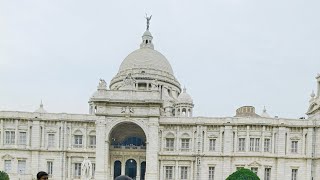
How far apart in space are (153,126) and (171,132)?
3.05 metres

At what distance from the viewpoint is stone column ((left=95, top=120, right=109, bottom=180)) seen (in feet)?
179

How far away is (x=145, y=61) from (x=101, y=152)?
24.3 metres

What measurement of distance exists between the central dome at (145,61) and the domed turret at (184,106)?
7183mm

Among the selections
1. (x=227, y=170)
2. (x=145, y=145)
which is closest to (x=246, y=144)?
(x=227, y=170)

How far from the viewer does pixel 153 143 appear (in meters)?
55.2

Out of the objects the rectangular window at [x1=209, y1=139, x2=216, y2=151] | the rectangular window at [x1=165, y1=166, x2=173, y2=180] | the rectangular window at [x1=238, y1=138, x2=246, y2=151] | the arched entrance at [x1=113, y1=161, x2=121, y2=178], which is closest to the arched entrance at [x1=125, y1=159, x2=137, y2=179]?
the arched entrance at [x1=113, y1=161, x2=121, y2=178]

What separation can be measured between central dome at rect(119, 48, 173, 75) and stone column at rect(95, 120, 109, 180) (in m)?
21.6

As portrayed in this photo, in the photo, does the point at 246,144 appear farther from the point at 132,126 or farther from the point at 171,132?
the point at 132,126

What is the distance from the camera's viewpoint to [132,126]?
58.7 metres

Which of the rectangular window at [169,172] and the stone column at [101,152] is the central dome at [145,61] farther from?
the rectangular window at [169,172]

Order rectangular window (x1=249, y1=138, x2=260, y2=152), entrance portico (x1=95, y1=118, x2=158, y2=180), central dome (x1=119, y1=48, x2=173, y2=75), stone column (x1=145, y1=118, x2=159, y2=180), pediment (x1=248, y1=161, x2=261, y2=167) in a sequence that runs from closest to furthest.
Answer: entrance portico (x1=95, y1=118, x2=158, y2=180) → stone column (x1=145, y1=118, x2=159, y2=180) → pediment (x1=248, y1=161, x2=261, y2=167) → rectangular window (x1=249, y1=138, x2=260, y2=152) → central dome (x1=119, y1=48, x2=173, y2=75)

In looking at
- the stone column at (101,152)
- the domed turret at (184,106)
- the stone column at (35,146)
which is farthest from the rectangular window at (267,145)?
the stone column at (35,146)

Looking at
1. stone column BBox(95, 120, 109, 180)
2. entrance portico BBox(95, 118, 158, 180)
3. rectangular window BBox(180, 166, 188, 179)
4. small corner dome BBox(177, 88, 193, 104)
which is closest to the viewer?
stone column BBox(95, 120, 109, 180)

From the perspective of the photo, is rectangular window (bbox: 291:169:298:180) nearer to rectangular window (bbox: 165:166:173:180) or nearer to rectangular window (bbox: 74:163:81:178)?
rectangular window (bbox: 165:166:173:180)
